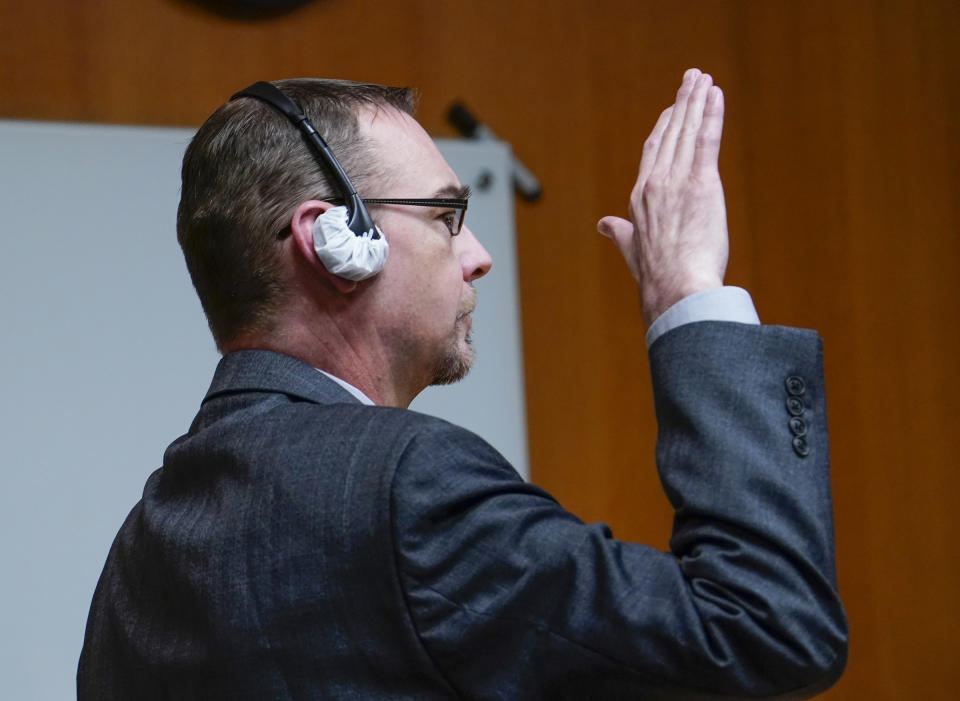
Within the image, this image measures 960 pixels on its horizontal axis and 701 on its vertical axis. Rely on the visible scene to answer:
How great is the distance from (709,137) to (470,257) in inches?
10.3

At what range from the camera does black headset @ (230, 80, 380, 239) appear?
3.14 ft

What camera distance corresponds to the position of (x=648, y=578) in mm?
767

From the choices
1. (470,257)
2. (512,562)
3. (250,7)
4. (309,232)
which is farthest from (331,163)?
(250,7)

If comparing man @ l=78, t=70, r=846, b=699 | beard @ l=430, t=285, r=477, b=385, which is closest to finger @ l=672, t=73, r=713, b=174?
man @ l=78, t=70, r=846, b=699

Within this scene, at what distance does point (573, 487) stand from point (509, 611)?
5.52 feet

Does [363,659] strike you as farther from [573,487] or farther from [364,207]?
[573,487]

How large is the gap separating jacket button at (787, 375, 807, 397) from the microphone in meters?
1.60

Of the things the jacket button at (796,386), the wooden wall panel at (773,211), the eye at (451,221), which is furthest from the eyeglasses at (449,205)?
the wooden wall panel at (773,211)

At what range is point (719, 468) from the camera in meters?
0.78

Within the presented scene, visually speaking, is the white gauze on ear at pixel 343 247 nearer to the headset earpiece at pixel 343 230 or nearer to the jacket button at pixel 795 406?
the headset earpiece at pixel 343 230

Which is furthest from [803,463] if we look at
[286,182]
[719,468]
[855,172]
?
[855,172]

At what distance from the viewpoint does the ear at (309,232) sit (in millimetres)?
977

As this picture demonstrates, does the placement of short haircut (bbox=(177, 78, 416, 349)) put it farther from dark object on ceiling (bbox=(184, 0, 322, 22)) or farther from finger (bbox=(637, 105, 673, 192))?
dark object on ceiling (bbox=(184, 0, 322, 22))

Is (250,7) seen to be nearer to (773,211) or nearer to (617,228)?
(773,211)
